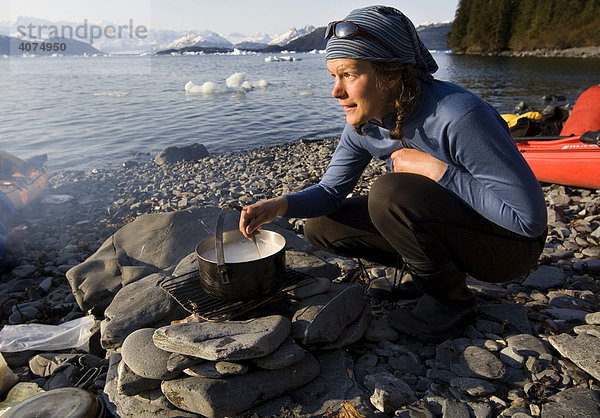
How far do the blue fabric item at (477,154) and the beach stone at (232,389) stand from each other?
3.98 feet

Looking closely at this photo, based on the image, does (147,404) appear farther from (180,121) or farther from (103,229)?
(180,121)

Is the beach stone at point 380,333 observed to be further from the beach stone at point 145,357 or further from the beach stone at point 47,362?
the beach stone at point 47,362

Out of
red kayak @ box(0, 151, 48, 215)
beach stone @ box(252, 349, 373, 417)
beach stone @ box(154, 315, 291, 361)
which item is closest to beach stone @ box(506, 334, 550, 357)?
beach stone @ box(252, 349, 373, 417)

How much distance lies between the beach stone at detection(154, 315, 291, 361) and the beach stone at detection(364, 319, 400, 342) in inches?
23.0

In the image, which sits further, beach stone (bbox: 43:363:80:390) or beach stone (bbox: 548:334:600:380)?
beach stone (bbox: 43:363:80:390)

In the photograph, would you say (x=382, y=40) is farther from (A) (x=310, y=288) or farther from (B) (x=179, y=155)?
(B) (x=179, y=155)

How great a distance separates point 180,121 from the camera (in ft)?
53.5

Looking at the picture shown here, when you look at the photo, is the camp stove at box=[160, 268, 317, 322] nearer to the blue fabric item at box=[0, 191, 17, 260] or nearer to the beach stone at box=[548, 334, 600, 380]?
the beach stone at box=[548, 334, 600, 380]

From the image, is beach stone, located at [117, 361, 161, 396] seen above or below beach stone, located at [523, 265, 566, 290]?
below

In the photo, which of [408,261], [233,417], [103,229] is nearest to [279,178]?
[103,229]

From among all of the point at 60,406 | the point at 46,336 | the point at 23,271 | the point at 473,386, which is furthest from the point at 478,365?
the point at 23,271

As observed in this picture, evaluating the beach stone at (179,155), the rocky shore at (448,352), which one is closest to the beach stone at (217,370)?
the rocky shore at (448,352)

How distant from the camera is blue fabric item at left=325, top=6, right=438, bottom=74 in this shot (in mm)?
1997

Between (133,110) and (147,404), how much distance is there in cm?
1853
